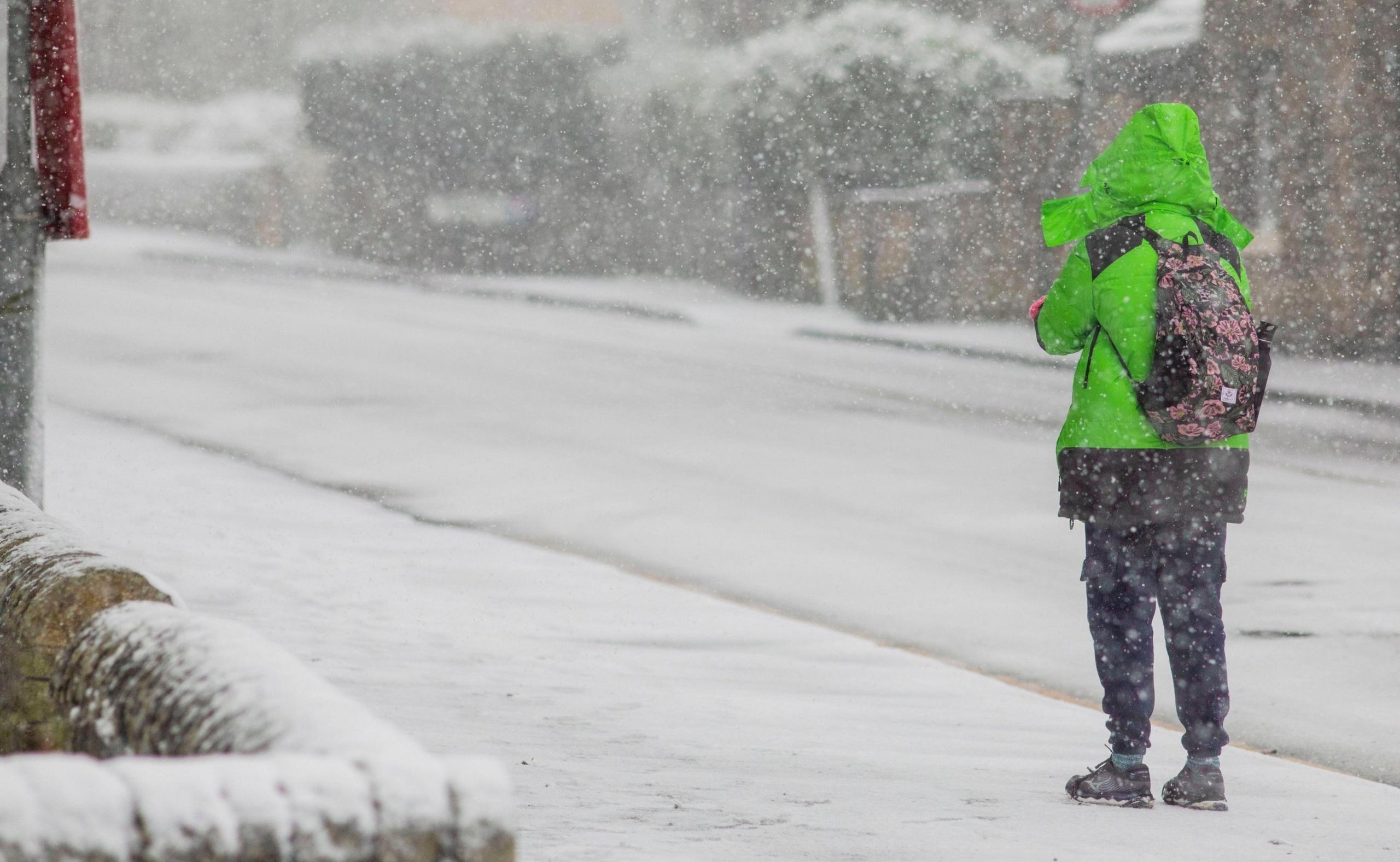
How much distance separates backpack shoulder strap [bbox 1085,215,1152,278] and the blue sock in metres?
1.15

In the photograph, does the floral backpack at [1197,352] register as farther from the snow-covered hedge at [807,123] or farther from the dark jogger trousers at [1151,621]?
the snow-covered hedge at [807,123]

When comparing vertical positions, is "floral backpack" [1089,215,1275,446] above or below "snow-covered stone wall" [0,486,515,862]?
above

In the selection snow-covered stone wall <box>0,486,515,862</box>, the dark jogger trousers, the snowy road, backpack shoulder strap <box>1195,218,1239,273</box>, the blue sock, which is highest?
backpack shoulder strap <box>1195,218,1239,273</box>

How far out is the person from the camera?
4.31 m

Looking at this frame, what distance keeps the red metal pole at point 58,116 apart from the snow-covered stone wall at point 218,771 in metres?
3.31

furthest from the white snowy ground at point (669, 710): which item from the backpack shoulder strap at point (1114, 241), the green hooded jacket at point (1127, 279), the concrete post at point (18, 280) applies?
the backpack shoulder strap at point (1114, 241)

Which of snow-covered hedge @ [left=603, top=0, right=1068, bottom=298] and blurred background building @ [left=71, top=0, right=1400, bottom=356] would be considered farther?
snow-covered hedge @ [left=603, top=0, right=1068, bottom=298]

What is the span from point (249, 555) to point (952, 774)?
3.87 metres

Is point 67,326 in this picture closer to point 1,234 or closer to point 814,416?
point 814,416

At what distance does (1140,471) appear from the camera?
14.1 ft

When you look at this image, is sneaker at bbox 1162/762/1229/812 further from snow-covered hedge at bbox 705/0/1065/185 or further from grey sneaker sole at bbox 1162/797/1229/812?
snow-covered hedge at bbox 705/0/1065/185

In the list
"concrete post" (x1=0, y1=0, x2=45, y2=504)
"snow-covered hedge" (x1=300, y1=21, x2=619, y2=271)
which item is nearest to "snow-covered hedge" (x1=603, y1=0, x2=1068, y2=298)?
"snow-covered hedge" (x1=300, y1=21, x2=619, y2=271)

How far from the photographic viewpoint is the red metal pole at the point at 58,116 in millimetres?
5547

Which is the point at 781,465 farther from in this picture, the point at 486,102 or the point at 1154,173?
the point at 486,102
